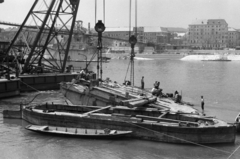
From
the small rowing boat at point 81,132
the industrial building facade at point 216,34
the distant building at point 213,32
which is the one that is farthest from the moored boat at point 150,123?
the industrial building facade at point 216,34

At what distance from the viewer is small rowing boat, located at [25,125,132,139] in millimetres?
17672

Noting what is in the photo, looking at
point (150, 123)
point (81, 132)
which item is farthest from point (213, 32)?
point (81, 132)

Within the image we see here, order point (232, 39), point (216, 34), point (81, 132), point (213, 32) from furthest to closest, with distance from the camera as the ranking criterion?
point (232, 39), point (216, 34), point (213, 32), point (81, 132)

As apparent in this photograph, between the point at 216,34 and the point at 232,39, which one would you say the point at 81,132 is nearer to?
the point at 216,34

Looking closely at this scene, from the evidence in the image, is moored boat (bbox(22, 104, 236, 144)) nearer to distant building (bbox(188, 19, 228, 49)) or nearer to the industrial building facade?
distant building (bbox(188, 19, 228, 49))

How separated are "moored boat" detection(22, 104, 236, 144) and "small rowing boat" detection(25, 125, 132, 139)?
0.44 m

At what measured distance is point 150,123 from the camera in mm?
17328

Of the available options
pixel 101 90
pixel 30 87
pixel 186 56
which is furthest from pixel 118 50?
pixel 101 90

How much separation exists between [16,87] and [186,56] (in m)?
132

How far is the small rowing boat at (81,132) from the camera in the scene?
1767 cm

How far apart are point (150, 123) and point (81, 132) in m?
3.89

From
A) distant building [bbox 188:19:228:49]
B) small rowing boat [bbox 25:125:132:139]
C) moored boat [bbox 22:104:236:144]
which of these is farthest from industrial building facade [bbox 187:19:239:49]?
small rowing boat [bbox 25:125:132:139]

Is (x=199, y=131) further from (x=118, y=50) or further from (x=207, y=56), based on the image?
(x=118, y=50)

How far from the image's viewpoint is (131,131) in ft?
58.1
